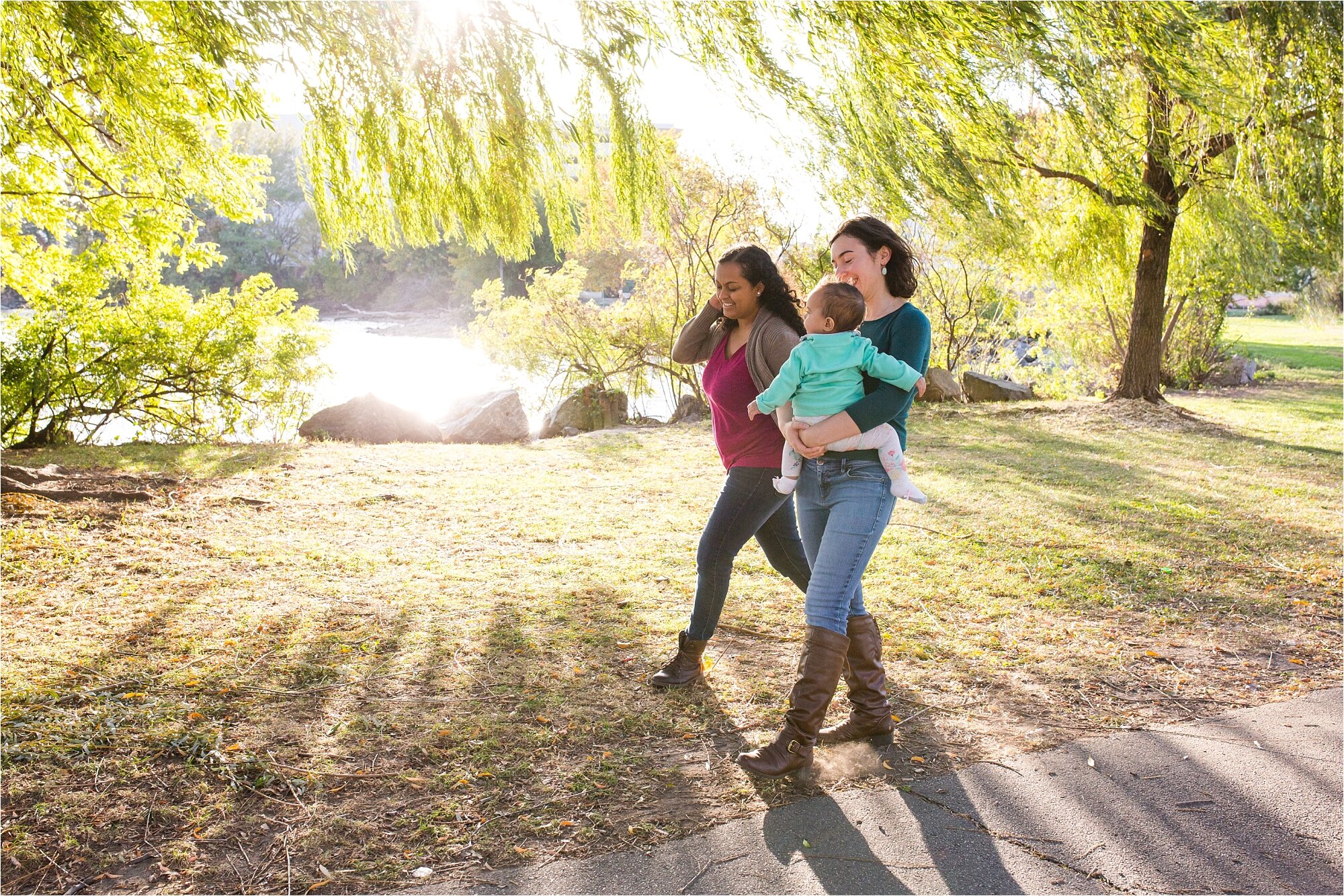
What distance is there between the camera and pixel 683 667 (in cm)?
346

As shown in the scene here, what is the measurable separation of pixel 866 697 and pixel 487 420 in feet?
31.8

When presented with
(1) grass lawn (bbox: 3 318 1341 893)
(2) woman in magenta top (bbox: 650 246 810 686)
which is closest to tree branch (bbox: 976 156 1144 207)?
(1) grass lawn (bbox: 3 318 1341 893)

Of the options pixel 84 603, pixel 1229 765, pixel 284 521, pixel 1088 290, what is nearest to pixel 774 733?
pixel 1229 765

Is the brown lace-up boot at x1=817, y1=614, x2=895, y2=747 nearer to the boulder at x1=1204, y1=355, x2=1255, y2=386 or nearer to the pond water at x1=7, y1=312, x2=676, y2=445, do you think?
the pond water at x1=7, y1=312, x2=676, y2=445

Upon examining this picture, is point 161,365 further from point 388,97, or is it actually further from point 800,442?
point 800,442

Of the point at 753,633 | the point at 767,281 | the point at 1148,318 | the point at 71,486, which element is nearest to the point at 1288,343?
the point at 1148,318

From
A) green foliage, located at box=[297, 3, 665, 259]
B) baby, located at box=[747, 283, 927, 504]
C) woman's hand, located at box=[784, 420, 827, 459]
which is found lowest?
woman's hand, located at box=[784, 420, 827, 459]

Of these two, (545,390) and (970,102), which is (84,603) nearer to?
(970,102)

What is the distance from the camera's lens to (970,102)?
4.35 meters

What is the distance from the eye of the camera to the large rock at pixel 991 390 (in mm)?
14703

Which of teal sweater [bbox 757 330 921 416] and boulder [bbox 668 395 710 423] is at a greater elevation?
teal sweater [bbox 757 330 921 416]

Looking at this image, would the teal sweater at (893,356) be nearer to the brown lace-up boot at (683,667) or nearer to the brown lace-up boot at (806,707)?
the brown lace-up boot at (806,707)

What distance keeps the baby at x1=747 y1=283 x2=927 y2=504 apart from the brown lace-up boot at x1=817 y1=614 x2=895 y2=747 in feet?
1.99

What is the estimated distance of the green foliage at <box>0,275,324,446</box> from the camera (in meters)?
9.24
